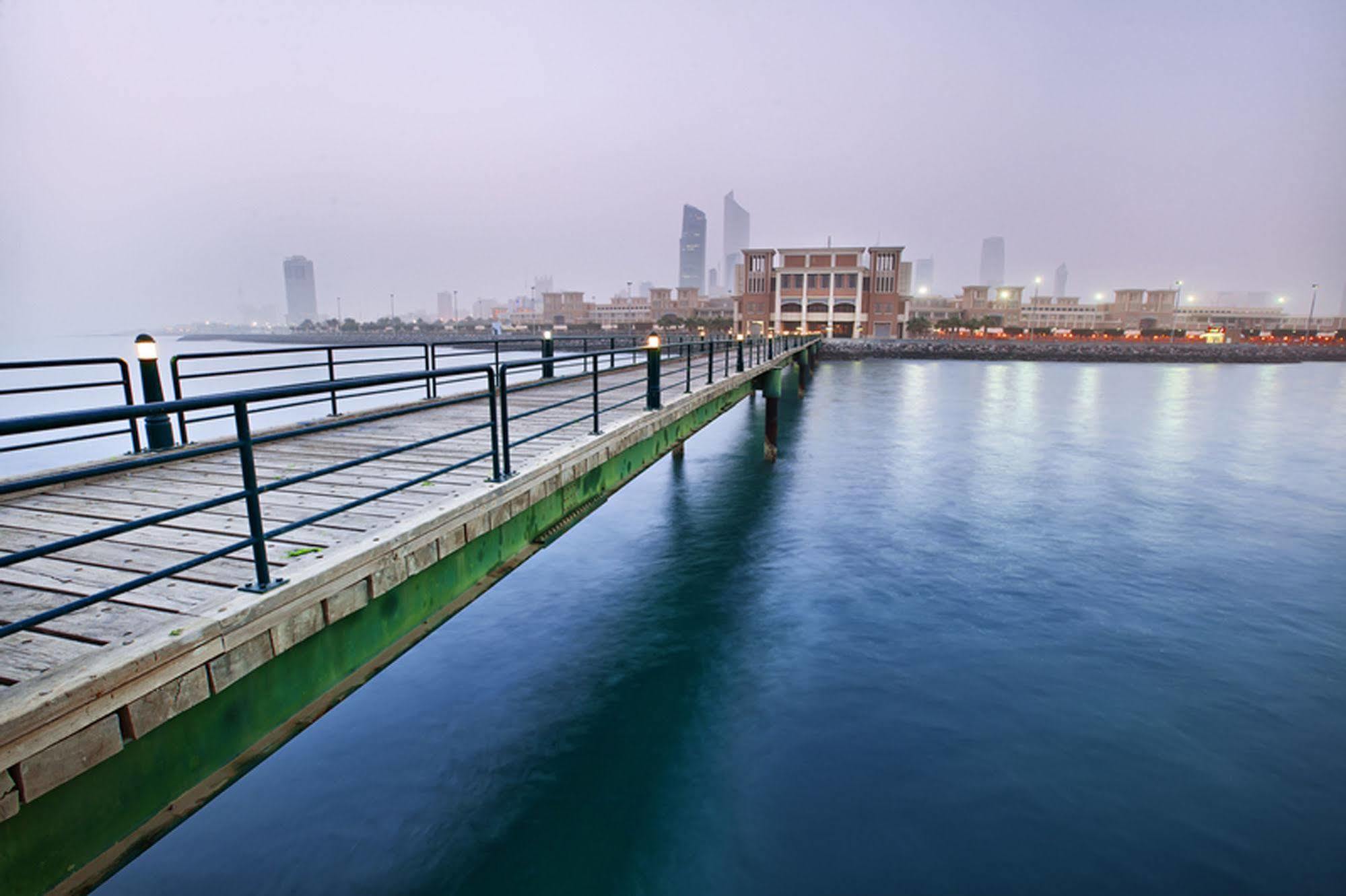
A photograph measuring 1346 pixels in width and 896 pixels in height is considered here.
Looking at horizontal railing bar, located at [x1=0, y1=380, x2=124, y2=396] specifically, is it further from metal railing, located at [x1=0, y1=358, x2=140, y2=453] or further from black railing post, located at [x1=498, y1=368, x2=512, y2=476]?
black railing post, located at [x1=498, y1=368, x2=512, y2=476]

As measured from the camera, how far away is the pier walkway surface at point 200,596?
3076 millimetres

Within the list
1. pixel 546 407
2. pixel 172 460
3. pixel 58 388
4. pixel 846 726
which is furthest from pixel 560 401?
pixel 172 460

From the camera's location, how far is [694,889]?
6.94 metres

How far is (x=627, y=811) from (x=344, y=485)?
16.7 feet

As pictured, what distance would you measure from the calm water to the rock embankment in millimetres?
72404

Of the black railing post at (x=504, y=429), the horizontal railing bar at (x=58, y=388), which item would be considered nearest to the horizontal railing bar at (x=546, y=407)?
the black railing post at (x=504, y=429)

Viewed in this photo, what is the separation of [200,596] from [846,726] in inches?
329

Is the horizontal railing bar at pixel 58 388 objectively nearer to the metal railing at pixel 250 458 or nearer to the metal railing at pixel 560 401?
the metal railing at pixel 250 458

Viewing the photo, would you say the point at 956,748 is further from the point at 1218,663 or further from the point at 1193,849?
the point at 1218,663

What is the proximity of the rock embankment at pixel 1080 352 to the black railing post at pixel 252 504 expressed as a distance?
8802 cm

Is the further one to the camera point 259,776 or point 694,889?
point 259,776

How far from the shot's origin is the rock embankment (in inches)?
3430

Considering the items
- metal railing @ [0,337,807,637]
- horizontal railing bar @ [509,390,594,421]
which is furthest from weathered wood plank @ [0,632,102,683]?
horizontal railing bar @ [509,390,594,421]

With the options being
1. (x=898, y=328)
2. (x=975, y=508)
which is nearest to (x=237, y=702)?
(x=975, y=508)
